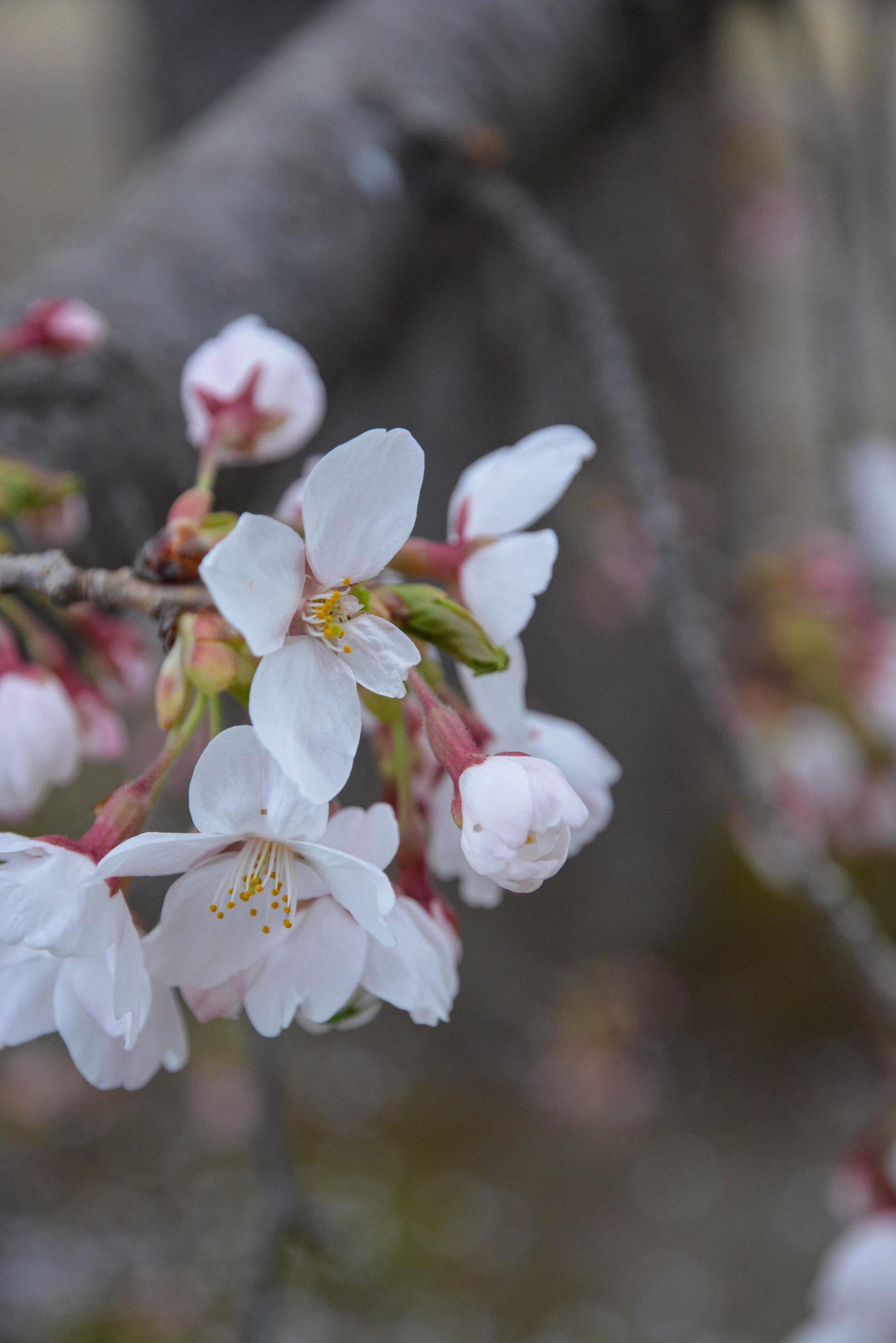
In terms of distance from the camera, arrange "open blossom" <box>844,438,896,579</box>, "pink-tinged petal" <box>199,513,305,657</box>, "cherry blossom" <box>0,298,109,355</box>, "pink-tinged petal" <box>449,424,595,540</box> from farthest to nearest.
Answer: "open blossom" <box>844,438,896,579</box> → "cherry blossom" <box>0,298,109,355</box> → "pink-tinged petal" <box>449,424,595,540</box> → "pink-tinged petal" <box>199,513,305,657</box>

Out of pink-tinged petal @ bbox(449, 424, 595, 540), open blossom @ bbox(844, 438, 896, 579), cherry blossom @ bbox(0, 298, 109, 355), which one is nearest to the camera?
pink-tinged petal @ bbox(449, 424, 595, 540)

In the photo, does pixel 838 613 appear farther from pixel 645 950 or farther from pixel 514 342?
pixel 645 950

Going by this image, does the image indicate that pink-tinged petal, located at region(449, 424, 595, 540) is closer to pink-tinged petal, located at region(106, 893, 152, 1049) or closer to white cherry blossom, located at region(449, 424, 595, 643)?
white cherry blossom, located at region(449, 424, 595, 643)

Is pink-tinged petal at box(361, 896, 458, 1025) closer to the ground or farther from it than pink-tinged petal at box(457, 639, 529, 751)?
closer to the ground

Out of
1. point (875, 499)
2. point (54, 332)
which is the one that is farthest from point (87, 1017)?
point (875, 499)

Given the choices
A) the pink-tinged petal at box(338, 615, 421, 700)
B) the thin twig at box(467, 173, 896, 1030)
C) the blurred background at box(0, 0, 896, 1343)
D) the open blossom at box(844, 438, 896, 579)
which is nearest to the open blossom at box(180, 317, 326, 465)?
the pink-tinged petal at box(338, 615, 421, 700)

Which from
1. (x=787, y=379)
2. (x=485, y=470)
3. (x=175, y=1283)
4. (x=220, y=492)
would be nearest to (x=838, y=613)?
(x=220, y=492)

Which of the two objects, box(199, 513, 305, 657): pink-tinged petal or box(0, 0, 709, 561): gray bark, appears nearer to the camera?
box(199, 513, 305, 657): pink-tinged petal
